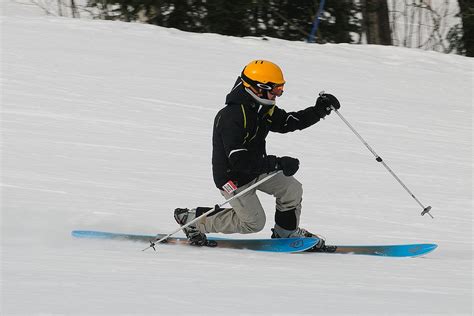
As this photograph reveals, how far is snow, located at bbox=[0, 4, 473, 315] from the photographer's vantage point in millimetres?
Answer: 4785

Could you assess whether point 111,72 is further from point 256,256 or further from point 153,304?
point 153,304

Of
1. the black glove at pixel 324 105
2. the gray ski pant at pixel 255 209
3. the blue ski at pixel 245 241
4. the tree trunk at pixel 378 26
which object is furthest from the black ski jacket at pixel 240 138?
the tree trunk at pixel 378 26

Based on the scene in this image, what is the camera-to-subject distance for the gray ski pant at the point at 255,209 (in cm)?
623

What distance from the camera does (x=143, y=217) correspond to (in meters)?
7.38

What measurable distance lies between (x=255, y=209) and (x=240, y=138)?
662mm

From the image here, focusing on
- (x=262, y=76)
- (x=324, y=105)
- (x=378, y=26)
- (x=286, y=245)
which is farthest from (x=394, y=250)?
(x=378, y=26)

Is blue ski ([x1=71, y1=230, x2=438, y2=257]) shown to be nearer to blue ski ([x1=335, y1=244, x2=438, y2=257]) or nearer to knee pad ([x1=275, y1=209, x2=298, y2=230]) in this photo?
blue ski ([x1=335, y1=244, x2=438, y2=257])

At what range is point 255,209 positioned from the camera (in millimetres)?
6258

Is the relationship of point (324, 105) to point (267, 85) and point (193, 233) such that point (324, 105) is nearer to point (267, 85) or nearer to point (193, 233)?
point (267, 85)

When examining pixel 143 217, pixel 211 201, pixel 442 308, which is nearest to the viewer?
pixel 442 308

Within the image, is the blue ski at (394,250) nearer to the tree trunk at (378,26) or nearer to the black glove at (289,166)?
the black glove at (289,166)

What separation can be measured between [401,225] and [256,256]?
81.2 inches

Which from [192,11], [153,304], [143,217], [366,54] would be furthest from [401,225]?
[192,11]

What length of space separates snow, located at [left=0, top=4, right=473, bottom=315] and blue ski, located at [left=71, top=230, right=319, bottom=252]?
0.09 meters
